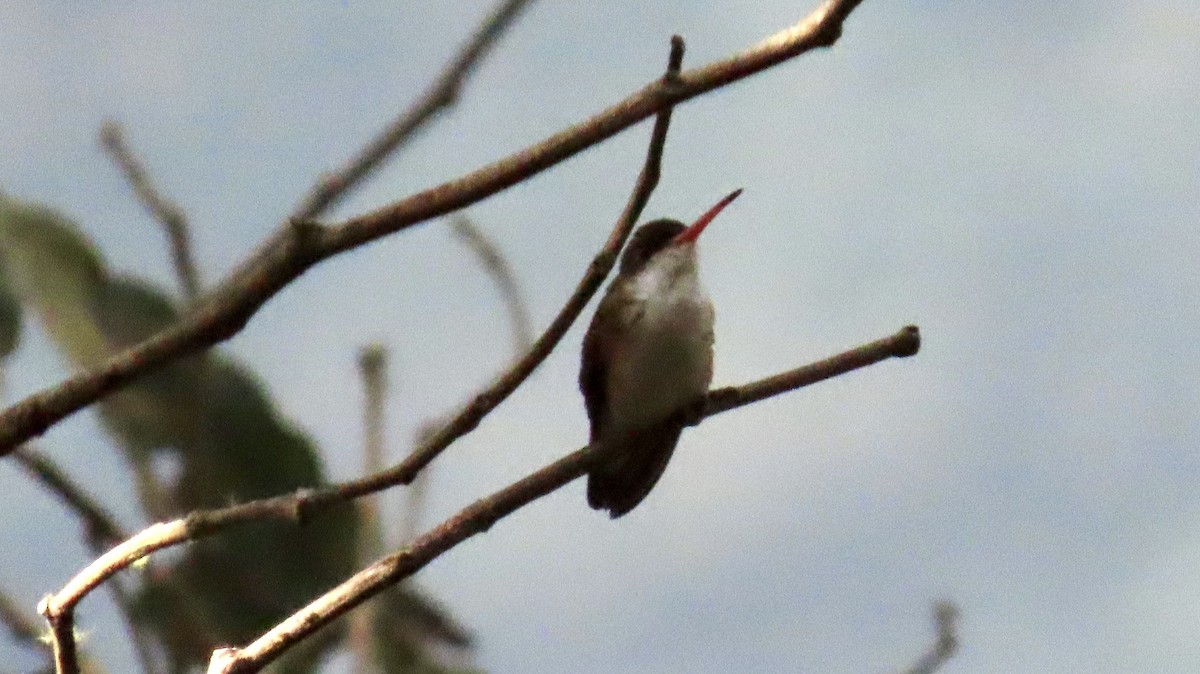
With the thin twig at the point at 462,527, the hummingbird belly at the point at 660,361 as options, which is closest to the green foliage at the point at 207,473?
the hummingbird belly at the point at 660,361

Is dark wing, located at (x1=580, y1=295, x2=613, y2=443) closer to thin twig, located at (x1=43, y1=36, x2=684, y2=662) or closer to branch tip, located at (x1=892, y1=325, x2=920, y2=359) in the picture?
branch tip, located at (x1=892, y1=325, x2=920, y2=359)

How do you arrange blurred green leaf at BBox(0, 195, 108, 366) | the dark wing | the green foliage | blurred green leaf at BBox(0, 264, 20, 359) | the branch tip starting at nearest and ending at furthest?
the branch tip
blurred green leaf at BBox(0, 264, 20, 359)
blurred green leaf at BBox(0, 195, 108, 366)
the green foliage
the dark wing

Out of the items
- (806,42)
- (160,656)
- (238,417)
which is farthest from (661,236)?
(806,42)

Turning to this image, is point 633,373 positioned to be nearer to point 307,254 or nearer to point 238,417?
point 238,417

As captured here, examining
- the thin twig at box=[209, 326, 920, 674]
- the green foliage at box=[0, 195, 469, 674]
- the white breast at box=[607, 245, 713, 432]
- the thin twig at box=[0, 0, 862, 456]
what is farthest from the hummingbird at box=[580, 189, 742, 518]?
the thin twig at box=[0, 0, 862, 456]

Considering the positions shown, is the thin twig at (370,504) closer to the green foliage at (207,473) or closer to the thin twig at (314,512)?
the green foliage at (207,473)

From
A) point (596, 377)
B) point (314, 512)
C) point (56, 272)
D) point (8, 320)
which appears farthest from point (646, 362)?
point (314, 512)
